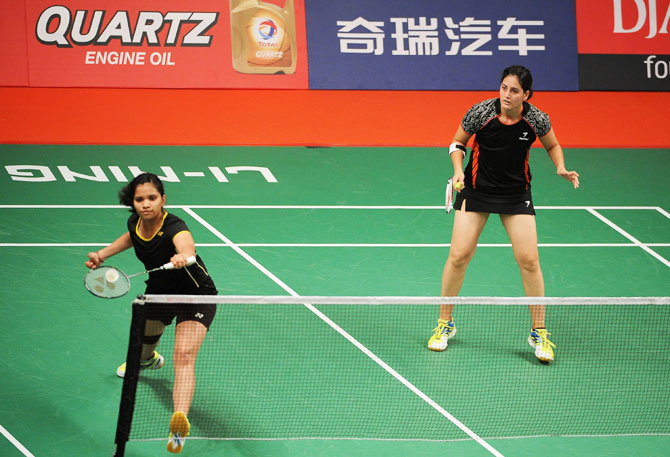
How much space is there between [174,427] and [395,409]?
4.80ft

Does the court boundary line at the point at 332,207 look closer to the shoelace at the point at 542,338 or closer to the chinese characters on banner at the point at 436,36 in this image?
the shoelace at the point at 542,338

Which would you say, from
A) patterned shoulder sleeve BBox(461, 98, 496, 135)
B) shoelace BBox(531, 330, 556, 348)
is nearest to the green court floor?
shoelace BBox(531, 330, 556, 348)

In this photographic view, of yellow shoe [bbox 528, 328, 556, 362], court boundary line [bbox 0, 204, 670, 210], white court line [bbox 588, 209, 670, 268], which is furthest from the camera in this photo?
court boundary line [bbox 0, 204, 670, 210]

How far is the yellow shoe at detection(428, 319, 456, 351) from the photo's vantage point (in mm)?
5824

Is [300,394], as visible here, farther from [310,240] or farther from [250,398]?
[310,240]

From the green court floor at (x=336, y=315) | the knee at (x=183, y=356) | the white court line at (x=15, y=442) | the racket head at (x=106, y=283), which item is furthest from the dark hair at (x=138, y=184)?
the white court line at (x=15, y=442)

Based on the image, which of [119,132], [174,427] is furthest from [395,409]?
[119,132]

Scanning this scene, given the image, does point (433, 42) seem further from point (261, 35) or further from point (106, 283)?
point (106, 283)

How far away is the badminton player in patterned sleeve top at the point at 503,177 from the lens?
17.9 ft

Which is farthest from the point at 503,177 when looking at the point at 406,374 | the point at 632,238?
the point at 632,238

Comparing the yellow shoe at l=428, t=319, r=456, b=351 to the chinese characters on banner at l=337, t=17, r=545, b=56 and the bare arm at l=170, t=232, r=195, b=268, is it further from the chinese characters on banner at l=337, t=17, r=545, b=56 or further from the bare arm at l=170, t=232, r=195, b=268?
the chinese characters on banner at l=337, t=17, r=545, b=56

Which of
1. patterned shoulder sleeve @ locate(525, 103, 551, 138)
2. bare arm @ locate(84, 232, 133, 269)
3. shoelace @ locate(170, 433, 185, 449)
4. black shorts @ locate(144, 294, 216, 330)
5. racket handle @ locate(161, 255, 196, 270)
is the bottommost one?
shoelace @ locate(170, 433, 185, 449)

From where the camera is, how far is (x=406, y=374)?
18.2 feet

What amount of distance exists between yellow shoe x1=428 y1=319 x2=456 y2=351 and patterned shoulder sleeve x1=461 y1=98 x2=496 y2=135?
134cm
